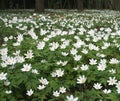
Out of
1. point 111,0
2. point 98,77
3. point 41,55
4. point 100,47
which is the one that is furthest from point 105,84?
point 111,0

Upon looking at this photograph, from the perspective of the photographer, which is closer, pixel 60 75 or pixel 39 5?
pixel 60 75

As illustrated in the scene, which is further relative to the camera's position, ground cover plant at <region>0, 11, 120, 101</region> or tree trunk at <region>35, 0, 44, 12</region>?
tree trunk at <region>35, 0, 44, 12</region>

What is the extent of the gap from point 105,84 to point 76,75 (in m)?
0.53

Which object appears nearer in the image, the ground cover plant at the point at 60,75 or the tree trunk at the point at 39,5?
the ground cover plant at the point at 60,75

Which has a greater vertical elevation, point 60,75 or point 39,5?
point 60,75

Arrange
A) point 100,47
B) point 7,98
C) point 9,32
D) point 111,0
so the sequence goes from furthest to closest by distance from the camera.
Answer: point 111,0 → point 9,32 → point 100,47 → point 7,98

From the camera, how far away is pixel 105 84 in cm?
436

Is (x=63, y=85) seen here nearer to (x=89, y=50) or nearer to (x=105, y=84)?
(x=105, y=84)

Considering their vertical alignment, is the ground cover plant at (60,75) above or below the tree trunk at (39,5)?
above

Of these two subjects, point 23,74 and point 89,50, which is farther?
point 89,50

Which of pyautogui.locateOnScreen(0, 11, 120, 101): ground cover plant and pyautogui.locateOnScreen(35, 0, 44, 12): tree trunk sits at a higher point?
pyautogui.locateOnScreen(0, 11, 120, 101): ground cover plant

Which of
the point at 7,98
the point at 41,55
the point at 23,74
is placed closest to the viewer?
the point at 7,98

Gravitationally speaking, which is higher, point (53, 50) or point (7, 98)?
point (53, 50)

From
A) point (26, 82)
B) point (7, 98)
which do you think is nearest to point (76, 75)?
point (26, 82)
